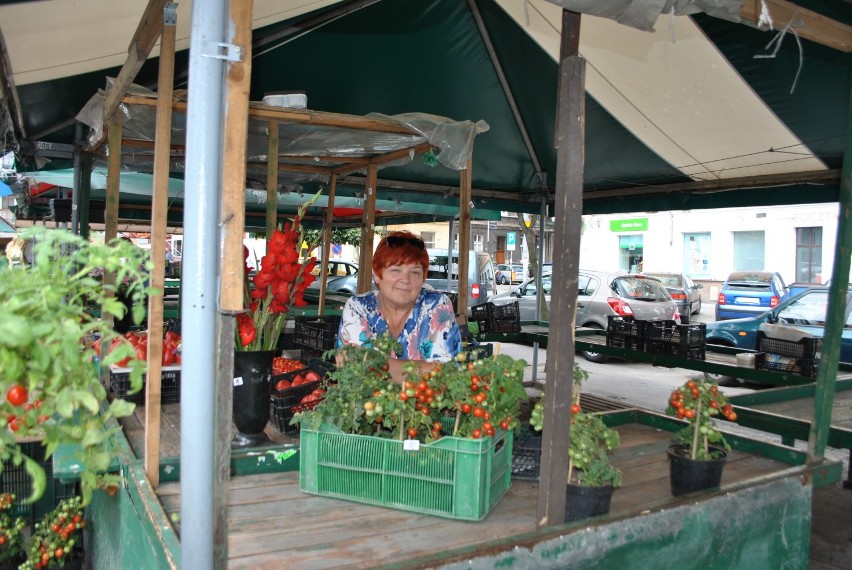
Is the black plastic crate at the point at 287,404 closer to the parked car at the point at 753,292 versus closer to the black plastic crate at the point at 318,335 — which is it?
the black plastic crate at the point at 318,335

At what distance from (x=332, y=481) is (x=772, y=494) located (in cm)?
169

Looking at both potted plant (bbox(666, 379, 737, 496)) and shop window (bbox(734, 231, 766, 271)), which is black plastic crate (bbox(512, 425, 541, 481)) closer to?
potted plant (bbox(666, 379, 737, 496))

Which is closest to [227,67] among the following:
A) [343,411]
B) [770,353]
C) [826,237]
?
[343,411]

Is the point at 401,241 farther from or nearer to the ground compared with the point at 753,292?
farther from the ground

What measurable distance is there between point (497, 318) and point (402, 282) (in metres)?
4.15

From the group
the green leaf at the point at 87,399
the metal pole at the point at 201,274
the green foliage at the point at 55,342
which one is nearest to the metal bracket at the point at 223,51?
the metal pole at the point at 201,274

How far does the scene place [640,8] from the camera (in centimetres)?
211

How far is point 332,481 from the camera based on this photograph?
2.33 metres

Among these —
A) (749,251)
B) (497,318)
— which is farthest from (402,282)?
(749,251)

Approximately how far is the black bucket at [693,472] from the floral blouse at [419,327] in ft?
4.91

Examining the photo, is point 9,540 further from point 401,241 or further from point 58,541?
point 401,241

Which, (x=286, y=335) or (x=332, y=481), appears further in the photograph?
(x=286, y=335)

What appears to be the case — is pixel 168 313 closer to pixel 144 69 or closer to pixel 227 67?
pixel 144 69

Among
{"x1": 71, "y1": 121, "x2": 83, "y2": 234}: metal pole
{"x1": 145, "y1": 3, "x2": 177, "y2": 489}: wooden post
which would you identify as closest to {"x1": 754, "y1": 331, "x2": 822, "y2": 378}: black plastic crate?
{"x1": 145, "y1": 3, "x2": 177, "y2": 489}: wooden post
